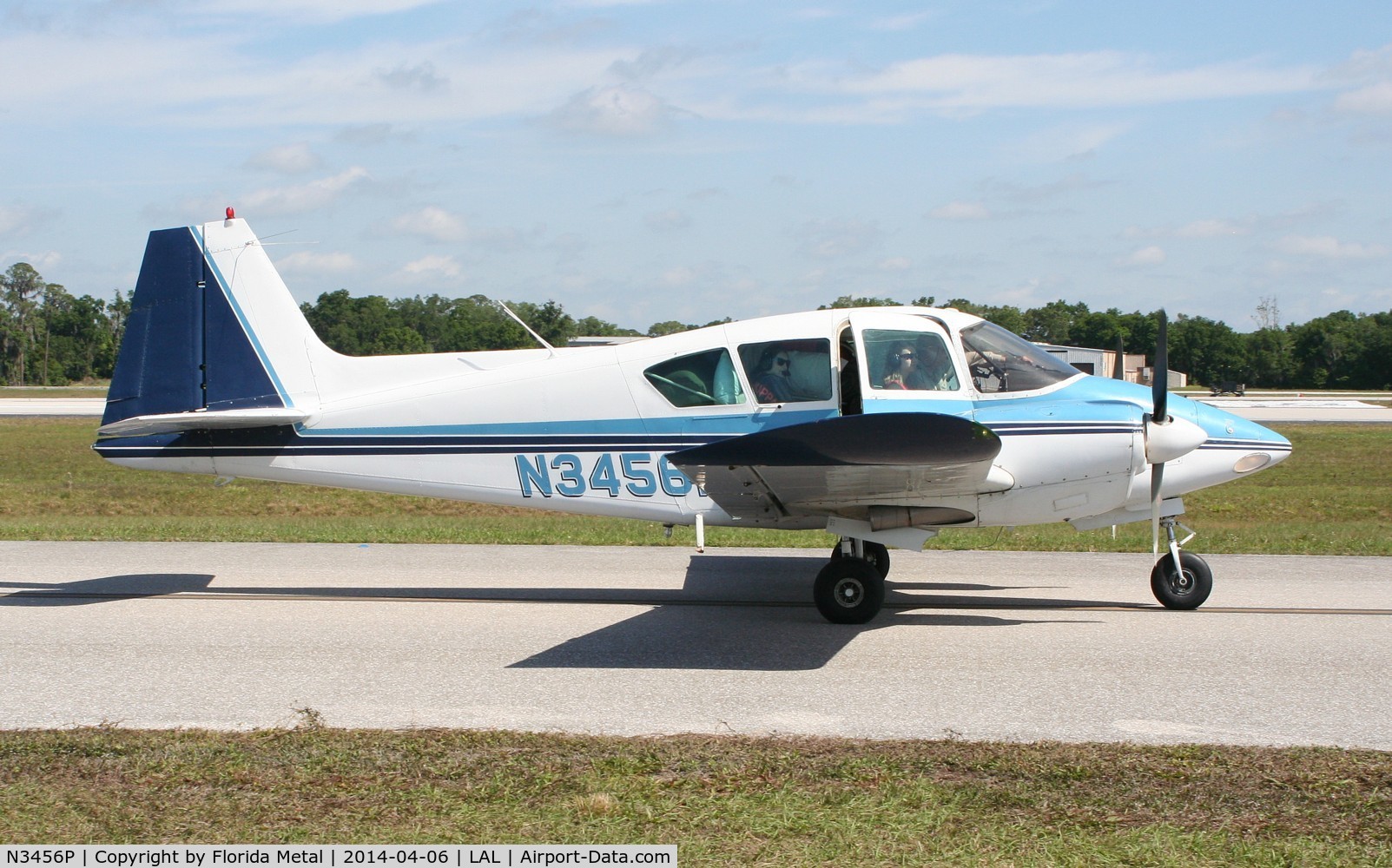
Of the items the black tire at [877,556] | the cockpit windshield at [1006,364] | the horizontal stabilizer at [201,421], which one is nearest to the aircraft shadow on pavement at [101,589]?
the horizontal stabilizer at [201,421]

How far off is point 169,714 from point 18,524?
10628 mm

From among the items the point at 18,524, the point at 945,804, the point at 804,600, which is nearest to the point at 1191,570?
the point at 804,600

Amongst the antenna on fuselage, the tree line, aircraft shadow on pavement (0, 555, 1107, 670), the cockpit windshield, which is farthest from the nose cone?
the tree line

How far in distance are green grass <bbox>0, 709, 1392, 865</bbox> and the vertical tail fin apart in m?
4.39

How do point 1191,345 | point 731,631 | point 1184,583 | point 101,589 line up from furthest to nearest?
point 1191,345
point 101,589
point 1184,583
point 731,631

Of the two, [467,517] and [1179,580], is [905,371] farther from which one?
[467,517]

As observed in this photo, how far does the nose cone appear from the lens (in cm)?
874

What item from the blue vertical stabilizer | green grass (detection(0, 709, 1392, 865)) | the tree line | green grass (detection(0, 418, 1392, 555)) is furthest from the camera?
the tree line

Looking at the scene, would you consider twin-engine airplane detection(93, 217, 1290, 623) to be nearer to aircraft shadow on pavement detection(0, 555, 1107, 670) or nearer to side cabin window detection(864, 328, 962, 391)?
side cabin window detection(864, 328, 962, 391)

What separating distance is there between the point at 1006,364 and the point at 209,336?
22.1 ft

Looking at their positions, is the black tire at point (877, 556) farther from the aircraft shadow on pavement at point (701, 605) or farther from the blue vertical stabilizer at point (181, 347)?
the blue vertical stabilizer at point (181, 347)

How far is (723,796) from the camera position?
16.0 feet

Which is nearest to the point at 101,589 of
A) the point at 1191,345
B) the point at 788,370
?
the point at 788,370

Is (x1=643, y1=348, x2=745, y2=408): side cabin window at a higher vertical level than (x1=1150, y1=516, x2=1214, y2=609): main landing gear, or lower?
higher
